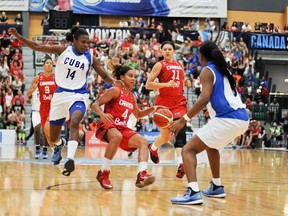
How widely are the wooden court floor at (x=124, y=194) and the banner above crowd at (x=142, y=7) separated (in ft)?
66.6

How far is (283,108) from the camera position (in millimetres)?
29125

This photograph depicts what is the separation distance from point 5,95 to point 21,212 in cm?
1617

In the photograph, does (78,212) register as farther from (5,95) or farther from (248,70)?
(248,70)

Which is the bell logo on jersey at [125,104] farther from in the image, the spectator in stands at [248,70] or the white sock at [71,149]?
the spectator in stands at [248,70]

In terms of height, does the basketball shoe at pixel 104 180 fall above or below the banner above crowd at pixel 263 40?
below

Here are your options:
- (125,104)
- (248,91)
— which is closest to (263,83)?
(248,91)

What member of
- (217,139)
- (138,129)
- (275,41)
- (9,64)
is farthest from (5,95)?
(217,139)

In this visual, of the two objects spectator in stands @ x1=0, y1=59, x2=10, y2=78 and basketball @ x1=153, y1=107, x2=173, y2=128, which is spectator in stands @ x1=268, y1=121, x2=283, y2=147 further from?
basketball @ x1=153, y1=107, x2=173, y2=128

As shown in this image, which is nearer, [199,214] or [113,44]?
[199,214]

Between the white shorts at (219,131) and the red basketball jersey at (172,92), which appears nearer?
the white shorts at (219,131)

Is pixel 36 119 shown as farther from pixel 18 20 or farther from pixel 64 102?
pixel 18 20

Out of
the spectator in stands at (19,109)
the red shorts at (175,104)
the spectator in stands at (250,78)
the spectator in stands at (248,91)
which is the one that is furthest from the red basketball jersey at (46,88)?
the spectator in stands at (250,78)

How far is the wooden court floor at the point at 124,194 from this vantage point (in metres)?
5.48

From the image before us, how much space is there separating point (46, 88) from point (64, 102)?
338 cm
